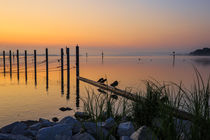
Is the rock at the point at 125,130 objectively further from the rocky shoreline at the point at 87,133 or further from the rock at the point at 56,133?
the rock at the point at 56,133

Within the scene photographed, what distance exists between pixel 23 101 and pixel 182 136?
8.64 meters

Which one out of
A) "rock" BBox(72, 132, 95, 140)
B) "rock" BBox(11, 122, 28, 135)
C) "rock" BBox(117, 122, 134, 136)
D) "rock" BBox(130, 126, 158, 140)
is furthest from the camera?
"rock" BBox(11, 122, 28, 135)

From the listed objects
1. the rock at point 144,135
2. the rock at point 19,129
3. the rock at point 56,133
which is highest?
the rock at point 144,135

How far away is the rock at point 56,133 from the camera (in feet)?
11.5

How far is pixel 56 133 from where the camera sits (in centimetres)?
362

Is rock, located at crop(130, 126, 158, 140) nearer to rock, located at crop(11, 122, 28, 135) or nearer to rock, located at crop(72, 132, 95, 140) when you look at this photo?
rock, located at crop(72, 132, 95, 140)

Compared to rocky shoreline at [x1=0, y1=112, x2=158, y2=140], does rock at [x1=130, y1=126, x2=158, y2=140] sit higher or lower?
higher

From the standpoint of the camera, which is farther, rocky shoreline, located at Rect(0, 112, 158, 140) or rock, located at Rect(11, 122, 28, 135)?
rock, located at Rect(11, 122, 28, 135)

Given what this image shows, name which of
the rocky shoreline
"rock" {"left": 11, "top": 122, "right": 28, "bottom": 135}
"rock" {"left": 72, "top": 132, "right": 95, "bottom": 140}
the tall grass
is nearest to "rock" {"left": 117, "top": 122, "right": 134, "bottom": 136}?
the rocky shoreline

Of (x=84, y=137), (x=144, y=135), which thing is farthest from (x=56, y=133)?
(x=144, y=135)

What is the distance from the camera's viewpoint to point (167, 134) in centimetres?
288

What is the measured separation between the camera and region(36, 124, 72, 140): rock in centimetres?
350

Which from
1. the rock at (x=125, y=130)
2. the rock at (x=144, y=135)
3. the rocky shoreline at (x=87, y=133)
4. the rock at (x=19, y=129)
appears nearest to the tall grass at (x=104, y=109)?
the rocky shoreline at (x=87, y=133)

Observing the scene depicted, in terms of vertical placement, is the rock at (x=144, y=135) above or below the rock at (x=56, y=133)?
above
